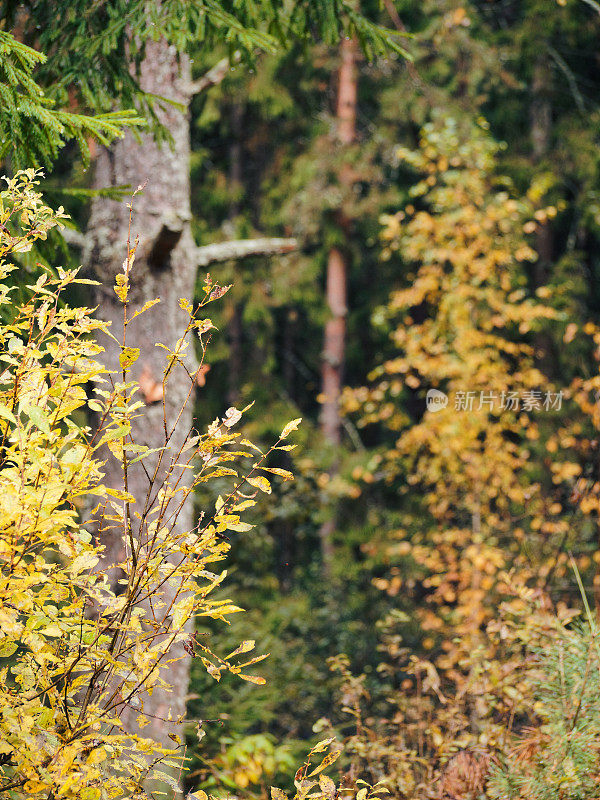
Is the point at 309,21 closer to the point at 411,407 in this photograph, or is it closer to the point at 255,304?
the point at 255,304

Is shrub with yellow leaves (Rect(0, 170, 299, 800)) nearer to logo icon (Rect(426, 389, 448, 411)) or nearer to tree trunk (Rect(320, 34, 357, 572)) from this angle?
logo icon (Rect(426, 389, 448, 411))

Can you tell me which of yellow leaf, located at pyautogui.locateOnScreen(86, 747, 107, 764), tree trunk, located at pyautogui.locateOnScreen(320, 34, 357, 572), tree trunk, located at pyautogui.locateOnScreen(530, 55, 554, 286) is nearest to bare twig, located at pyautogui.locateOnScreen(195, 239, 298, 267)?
yellow leaf, located at pyautogui.locateOnScreen(86, 747, 107, 764)

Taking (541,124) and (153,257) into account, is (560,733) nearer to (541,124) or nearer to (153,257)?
(153,257)

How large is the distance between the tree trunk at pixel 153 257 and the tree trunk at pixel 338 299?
5445 millimetres

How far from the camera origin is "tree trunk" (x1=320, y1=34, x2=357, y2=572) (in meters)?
8.56

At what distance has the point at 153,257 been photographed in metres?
3.10

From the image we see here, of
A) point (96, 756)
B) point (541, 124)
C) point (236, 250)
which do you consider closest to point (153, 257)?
point (236, 250)

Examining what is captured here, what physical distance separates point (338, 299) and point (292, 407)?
1583mm

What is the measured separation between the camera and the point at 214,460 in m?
1.67

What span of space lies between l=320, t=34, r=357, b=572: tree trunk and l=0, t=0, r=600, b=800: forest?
7cm

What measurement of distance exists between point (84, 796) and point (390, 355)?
1003 centimetres

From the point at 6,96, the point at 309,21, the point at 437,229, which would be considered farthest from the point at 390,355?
the point at 6,96

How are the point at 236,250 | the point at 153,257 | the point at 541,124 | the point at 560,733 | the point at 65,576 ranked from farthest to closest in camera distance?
the point at 541,124 < the point at 236,250 < the point at 153,257 < the point at 560,733 < the point at 65,576

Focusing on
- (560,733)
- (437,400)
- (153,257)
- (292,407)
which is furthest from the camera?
(292,407)
